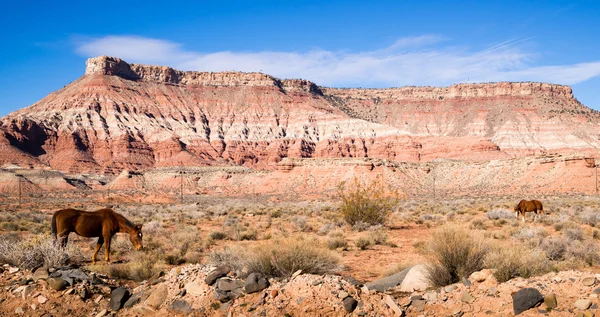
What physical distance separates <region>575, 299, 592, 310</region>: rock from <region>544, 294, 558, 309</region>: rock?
9.7 inches

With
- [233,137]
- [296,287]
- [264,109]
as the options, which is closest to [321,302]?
[296,287]

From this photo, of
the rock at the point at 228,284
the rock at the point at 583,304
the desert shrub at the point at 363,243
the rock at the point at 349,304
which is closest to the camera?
the rock at the point at 583,304

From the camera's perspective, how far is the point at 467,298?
6.30 metres

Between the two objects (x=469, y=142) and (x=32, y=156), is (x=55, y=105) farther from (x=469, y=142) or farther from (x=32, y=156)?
(x=469, y=142)

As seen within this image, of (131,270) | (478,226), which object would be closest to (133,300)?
(131,270)

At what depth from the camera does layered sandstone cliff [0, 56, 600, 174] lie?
4461 inches

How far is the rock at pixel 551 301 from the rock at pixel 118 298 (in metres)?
6.53

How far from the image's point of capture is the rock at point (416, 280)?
7.53 metres

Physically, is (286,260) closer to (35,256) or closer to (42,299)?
(42,299)

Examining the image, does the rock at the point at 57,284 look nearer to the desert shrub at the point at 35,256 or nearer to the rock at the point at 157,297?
the rock at the point at 157,297

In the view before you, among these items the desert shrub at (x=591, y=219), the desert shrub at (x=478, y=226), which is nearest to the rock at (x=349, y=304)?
the desert shrub at (x=478, y=226)

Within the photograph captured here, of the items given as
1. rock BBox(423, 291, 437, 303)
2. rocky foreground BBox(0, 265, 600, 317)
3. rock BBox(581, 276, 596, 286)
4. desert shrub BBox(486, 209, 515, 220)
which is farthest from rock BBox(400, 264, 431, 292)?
desert shrub BBox(486, 209, 515, 220)

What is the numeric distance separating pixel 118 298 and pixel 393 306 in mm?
4594

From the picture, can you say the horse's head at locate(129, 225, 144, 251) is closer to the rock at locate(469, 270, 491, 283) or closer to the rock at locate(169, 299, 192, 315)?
the rock at locate(169, 299, 192, 315)
